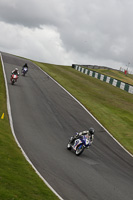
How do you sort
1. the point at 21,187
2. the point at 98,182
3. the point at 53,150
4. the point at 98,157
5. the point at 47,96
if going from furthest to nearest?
the point at 47,96 < the point at 98,157 < the point at 53,150 < the point at 98,182 < the point at 21,187

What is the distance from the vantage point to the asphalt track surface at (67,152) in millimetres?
11180

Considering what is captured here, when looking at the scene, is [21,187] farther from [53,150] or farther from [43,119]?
[43,119]

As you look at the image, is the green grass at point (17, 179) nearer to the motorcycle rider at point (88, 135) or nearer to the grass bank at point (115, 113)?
the motorcycle rider at point (88, 135)

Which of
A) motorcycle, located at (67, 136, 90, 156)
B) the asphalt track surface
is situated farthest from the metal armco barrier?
motorcycle, located at (67, 136, 90, 156)

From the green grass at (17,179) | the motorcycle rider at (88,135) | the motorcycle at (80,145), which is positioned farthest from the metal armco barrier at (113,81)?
the green grass at (17,179)

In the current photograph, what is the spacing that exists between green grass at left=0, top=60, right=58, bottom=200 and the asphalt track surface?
0.76 meters

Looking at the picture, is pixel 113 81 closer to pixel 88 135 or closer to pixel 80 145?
pixel 88 135

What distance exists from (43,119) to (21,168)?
984 cm

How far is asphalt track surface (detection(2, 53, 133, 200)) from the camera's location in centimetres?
1118

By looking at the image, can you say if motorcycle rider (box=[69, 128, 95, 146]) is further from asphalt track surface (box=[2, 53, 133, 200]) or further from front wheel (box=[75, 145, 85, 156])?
asphalt track surface (box=[2, 53, 133, 200])

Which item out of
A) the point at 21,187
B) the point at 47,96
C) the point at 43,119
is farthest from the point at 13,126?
the point at 47,96

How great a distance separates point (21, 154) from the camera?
40.9ft

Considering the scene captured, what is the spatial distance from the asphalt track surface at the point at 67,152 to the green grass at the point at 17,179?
761mm

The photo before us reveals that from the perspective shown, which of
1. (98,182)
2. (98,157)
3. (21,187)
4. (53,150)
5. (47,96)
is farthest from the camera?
(47,96)
